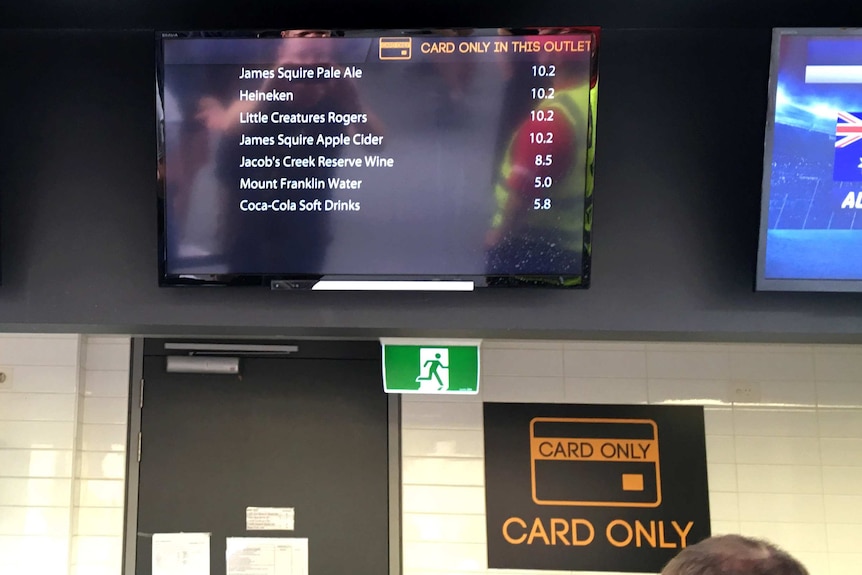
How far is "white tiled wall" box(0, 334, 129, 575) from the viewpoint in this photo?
295 cm

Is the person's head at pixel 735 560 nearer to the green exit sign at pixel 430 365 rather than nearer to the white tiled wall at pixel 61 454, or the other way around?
the green exit sign at pixel 430 365

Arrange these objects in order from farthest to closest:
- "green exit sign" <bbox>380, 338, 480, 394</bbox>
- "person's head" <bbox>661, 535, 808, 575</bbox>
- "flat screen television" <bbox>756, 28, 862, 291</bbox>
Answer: "green exit sign" <bbox>380, 338, 480, 394</bbox>
"flat screen television" <bbox>756, 28, 862, 291</bbox>
"person's head" <bbox>661, 535, 808, 575</bbox>

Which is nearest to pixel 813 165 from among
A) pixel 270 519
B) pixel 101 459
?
pixel 270 519

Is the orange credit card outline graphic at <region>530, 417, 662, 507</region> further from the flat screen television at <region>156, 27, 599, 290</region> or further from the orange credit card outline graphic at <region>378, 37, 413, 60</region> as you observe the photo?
the orange credit card outline graphic at <region>378, 37, 413, 60</region>

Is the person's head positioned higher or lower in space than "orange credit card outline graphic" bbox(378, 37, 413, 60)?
lower

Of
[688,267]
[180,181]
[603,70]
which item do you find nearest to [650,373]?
[688,267]

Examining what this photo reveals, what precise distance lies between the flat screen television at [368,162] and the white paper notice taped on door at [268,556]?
4.65 feet

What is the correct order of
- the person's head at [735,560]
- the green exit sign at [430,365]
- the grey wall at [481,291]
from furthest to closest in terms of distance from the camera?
the green exit sign at [430,365] < the grey wall at [481,291] < the person's head at [735,560]

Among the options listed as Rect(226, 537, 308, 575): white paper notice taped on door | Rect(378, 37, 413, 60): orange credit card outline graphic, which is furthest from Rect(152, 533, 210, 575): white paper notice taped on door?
Rect(378, 37, 413, 60): orange credit card outline graphic

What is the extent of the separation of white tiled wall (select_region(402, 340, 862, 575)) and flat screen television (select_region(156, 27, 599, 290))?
1.11 meters

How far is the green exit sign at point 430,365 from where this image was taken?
264 centimetres

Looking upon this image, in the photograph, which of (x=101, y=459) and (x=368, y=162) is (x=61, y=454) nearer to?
(x=101, y=459)

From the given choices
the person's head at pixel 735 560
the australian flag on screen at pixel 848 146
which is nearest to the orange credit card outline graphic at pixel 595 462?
the australian flag on screen at pixel 848 146

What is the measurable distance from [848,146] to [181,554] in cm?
278
